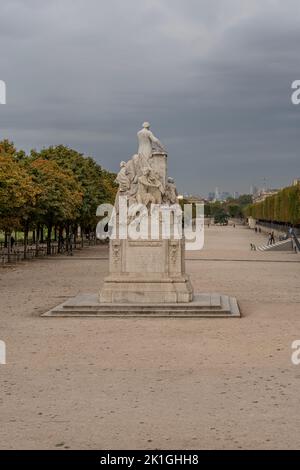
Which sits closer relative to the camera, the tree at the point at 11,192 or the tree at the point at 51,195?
the tree at the point at 11,192

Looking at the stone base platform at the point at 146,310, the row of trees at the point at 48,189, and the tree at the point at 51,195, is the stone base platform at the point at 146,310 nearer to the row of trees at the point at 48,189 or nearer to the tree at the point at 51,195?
the row of trees at the point at 48,189

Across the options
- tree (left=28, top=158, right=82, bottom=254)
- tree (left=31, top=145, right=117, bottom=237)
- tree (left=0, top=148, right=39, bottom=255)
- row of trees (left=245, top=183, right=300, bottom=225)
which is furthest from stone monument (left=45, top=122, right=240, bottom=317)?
row of trees (left=245, top=183, right=300, bottom=225)

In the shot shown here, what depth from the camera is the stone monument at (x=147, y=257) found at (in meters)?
22.8

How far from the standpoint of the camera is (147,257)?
23328 millimetres

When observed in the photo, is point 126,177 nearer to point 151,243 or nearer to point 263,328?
point 151,243

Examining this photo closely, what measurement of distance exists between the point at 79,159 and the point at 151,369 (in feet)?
177

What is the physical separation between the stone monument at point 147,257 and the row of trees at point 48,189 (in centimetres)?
1640

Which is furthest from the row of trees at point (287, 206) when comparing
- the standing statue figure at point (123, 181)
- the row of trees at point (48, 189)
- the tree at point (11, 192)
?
the standing statue figure at point (123, 181)

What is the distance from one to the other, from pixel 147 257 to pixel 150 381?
1062 centimetres

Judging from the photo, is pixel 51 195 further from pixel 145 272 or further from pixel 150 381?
pixel 150 381

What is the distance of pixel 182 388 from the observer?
1238 centimetres

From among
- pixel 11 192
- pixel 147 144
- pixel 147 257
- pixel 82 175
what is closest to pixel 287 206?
pixel 82 175

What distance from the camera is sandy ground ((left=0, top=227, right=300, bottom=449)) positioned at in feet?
31.9
